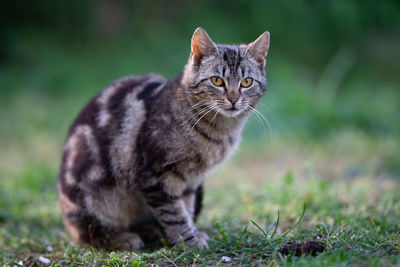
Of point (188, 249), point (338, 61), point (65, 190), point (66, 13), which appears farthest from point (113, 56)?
point (188, 249)

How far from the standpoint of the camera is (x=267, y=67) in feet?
26.3

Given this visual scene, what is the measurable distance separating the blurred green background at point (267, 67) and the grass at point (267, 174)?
0.09 ft

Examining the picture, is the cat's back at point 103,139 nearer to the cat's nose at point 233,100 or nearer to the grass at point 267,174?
the grass at point 267,174

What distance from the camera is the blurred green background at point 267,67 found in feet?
16.9

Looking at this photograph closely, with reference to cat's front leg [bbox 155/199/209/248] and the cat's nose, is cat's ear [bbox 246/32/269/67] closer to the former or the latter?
the cat's nose

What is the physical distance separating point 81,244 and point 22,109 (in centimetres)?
443

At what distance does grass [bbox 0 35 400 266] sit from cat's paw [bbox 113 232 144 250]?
0.48 feet

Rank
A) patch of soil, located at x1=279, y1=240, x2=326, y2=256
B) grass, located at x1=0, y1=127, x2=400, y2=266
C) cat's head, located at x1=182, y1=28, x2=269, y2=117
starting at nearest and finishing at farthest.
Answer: patch of soil, located at x1=279, y1=240, x2=326, y2=256 → grass, located at x1=0, y1=127, x2=400, y2=266 → cat's head, located at x1=182, y1=28, x2=269, y2=117

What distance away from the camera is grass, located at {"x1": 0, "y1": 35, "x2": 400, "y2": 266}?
2.81 meters

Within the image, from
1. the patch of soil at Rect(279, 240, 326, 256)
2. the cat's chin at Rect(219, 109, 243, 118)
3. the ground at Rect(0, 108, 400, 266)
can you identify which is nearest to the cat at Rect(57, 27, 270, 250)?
the cat's chin at Rect(219, 109, 243, 118)

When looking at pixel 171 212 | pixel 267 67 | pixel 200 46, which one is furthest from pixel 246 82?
pixel 267 67

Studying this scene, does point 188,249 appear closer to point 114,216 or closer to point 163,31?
point 114,216

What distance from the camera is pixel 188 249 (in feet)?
9.58

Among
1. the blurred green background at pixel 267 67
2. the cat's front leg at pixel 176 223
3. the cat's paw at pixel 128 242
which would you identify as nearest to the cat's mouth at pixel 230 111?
the cat's front leg at pixel 176 223
